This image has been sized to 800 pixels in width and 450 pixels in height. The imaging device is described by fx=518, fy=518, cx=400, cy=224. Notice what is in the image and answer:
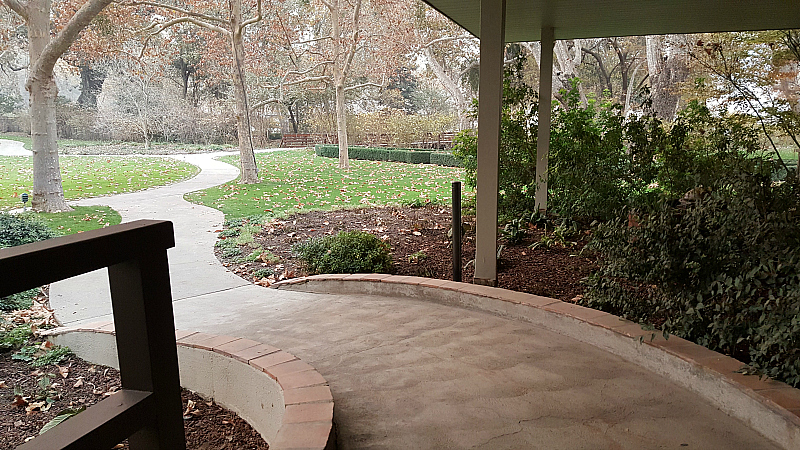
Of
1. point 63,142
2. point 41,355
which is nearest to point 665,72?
point 41,355

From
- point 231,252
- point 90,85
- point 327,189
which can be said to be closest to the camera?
point 231,252

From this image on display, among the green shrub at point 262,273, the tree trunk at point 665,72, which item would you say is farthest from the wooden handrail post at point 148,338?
the tree trunk at point 665,72

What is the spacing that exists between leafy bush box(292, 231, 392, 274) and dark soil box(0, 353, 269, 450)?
2.18m

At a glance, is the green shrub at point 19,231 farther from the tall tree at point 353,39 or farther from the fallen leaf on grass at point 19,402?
the tall tree at point 353,39

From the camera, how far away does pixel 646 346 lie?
2.77 m

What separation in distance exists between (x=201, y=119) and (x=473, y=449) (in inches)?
1201

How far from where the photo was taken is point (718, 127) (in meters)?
5.15

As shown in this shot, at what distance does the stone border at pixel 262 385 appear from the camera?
201cm

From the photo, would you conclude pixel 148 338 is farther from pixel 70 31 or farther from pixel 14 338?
pixel 70 31

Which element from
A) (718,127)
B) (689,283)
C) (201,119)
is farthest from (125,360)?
(201,119)

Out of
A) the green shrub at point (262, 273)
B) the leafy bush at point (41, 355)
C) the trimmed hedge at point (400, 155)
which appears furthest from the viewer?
the trimmed hedge at point (400, 155)

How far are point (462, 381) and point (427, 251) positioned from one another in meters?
3.06

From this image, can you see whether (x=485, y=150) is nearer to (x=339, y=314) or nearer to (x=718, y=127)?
(x=339, y=314)

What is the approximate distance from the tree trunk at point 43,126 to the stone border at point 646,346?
27.8ft
